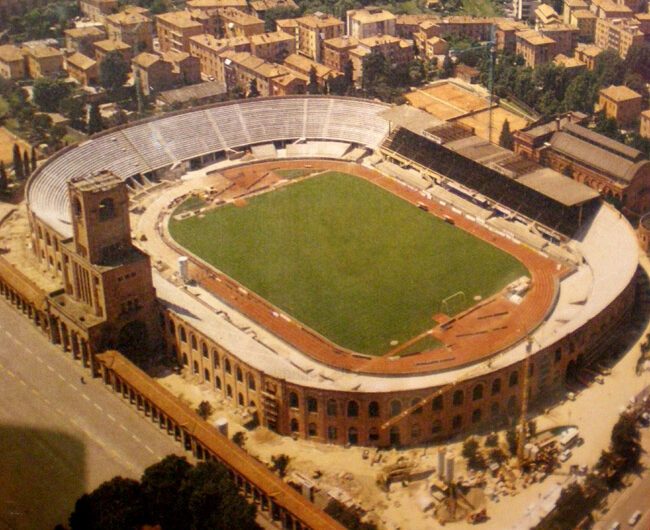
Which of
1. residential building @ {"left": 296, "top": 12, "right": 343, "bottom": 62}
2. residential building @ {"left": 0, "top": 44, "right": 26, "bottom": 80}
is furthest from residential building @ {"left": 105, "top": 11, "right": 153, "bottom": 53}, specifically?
residential building @ {"left": 296, "top": 12, "right": 343, "bottom": 62}

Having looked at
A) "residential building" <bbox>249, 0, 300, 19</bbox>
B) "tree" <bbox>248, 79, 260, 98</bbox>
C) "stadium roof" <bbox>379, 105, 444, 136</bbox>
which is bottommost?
"tree" <bbox>248, 79, 260, 98</bbox>

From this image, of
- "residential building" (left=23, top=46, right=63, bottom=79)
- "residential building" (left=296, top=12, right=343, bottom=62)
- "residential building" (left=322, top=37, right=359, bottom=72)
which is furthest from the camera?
"residential building" (left=296, top=12, right=343, bottom=62)

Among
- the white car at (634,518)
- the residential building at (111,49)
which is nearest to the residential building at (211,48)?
the residential building at (111,49)

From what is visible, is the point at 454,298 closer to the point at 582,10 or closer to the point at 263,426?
the point at 263,426

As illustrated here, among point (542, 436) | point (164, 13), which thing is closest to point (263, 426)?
point (542, 436)

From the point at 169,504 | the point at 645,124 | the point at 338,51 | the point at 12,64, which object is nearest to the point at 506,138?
the point at 645,124

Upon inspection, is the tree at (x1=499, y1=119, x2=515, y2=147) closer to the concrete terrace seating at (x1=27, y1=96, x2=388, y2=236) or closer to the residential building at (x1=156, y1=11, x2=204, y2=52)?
the concrete terrace seating at (x1=27, y1=96, x2=388, y2=236)
